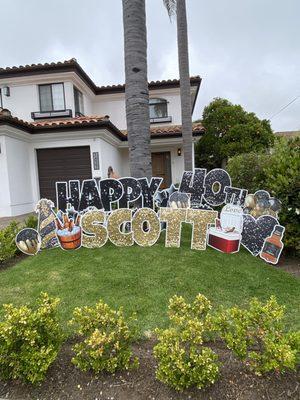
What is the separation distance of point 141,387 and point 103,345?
0.43 m

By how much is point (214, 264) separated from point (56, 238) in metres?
3.05

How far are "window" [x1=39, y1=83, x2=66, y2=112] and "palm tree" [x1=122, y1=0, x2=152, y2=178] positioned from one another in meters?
9.11

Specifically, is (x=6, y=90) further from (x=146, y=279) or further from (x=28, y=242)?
(x=146, y=279)

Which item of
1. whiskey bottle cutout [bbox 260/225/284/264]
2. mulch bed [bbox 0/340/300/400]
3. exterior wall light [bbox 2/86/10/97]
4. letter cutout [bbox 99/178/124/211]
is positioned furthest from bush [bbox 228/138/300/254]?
exterior wall light [bbox 2/86/10/97]

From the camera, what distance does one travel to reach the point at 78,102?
14.5m

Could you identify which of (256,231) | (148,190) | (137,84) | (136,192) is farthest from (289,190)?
(137,84)

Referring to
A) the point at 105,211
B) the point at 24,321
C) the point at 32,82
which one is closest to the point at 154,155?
the point at 32,82

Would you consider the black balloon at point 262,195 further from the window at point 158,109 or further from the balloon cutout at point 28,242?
the window at point 158,109

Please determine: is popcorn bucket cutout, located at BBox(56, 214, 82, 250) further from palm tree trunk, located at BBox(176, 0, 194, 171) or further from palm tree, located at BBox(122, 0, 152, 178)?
palm tree trunk, located at BBox(176, 0, 194, 171)

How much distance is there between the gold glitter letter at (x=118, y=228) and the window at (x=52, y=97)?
A: 10.0 metres

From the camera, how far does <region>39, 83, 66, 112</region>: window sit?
1362 cm

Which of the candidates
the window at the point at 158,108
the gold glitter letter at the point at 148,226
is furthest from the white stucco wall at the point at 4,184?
the window at the point at 158,108

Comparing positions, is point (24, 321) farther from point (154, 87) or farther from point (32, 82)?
point (154, 87)

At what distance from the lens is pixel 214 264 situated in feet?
15.5
